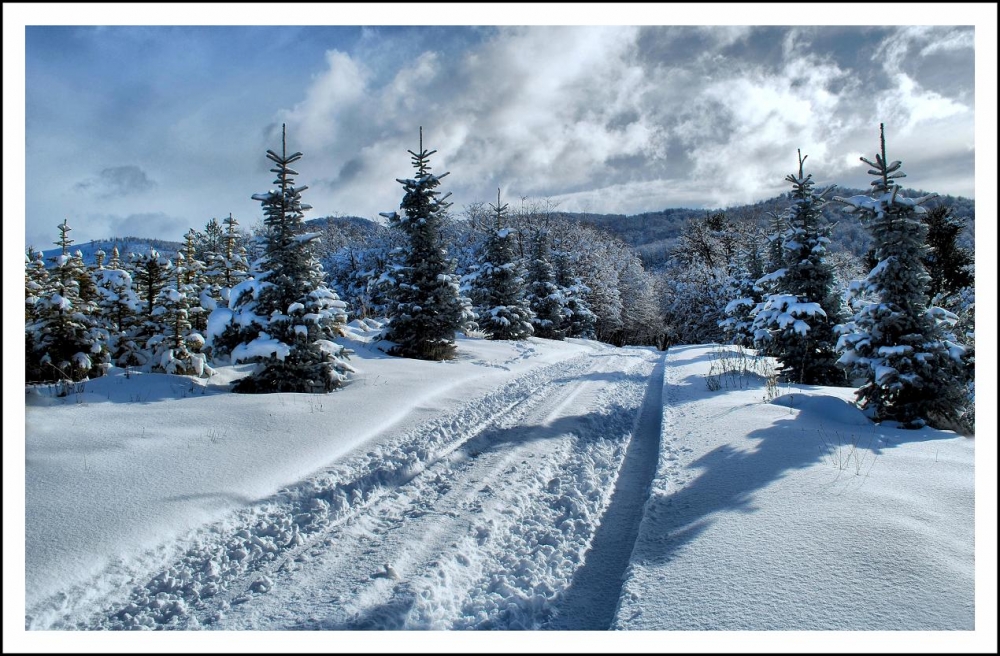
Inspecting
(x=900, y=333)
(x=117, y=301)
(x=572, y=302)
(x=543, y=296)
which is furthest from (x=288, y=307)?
(x=572, y=302)

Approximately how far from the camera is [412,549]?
3529 millimetres

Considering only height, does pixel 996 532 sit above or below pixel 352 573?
above

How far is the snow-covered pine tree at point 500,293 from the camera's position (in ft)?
71.5

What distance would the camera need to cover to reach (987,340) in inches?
162

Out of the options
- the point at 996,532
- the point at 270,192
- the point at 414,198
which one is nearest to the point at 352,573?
the point at 996,532

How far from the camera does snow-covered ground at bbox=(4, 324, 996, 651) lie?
2.82 meters

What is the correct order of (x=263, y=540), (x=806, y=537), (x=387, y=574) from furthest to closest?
(x=263, y=540) → (x=806, y=537) → (x=387, y=574)

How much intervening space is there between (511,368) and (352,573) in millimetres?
10488

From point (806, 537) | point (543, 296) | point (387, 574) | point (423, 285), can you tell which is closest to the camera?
point (387, 574)

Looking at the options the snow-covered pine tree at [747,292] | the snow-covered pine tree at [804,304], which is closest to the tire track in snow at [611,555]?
the snow-covered pine tree at [804,304]

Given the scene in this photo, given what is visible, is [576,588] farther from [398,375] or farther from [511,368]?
[511,368]

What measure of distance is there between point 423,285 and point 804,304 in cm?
1075

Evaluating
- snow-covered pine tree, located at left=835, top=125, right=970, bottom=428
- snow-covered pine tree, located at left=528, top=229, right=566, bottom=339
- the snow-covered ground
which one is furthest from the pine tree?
the snow-covered ground

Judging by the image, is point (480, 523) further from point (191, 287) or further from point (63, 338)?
point (191, 287)
